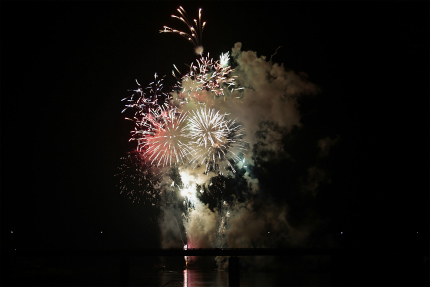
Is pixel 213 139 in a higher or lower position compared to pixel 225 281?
higher

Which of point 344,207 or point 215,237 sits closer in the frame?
point 215,237

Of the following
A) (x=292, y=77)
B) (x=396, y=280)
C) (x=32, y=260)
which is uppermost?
(x=292, y=77)

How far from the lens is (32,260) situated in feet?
155

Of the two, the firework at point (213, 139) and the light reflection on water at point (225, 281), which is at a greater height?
the firework at point (213, 139)

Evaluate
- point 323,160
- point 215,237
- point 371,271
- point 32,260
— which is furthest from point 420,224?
point 32,260

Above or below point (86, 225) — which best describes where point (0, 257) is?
below

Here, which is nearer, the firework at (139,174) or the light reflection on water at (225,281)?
the light reflection on water at (225,281)

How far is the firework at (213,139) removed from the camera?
40.9m

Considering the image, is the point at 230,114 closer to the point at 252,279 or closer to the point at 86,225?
the point at 252,279

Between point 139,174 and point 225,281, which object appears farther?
point 139,174

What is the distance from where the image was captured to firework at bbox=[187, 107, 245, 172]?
40875 millimetres

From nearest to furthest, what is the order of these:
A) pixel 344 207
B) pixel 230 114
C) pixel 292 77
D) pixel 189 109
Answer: pixel 189 109 → pixel 230 114 → pixel 292 77 → pixel 344 207

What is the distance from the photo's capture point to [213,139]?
42125mm

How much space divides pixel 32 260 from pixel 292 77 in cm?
3061
